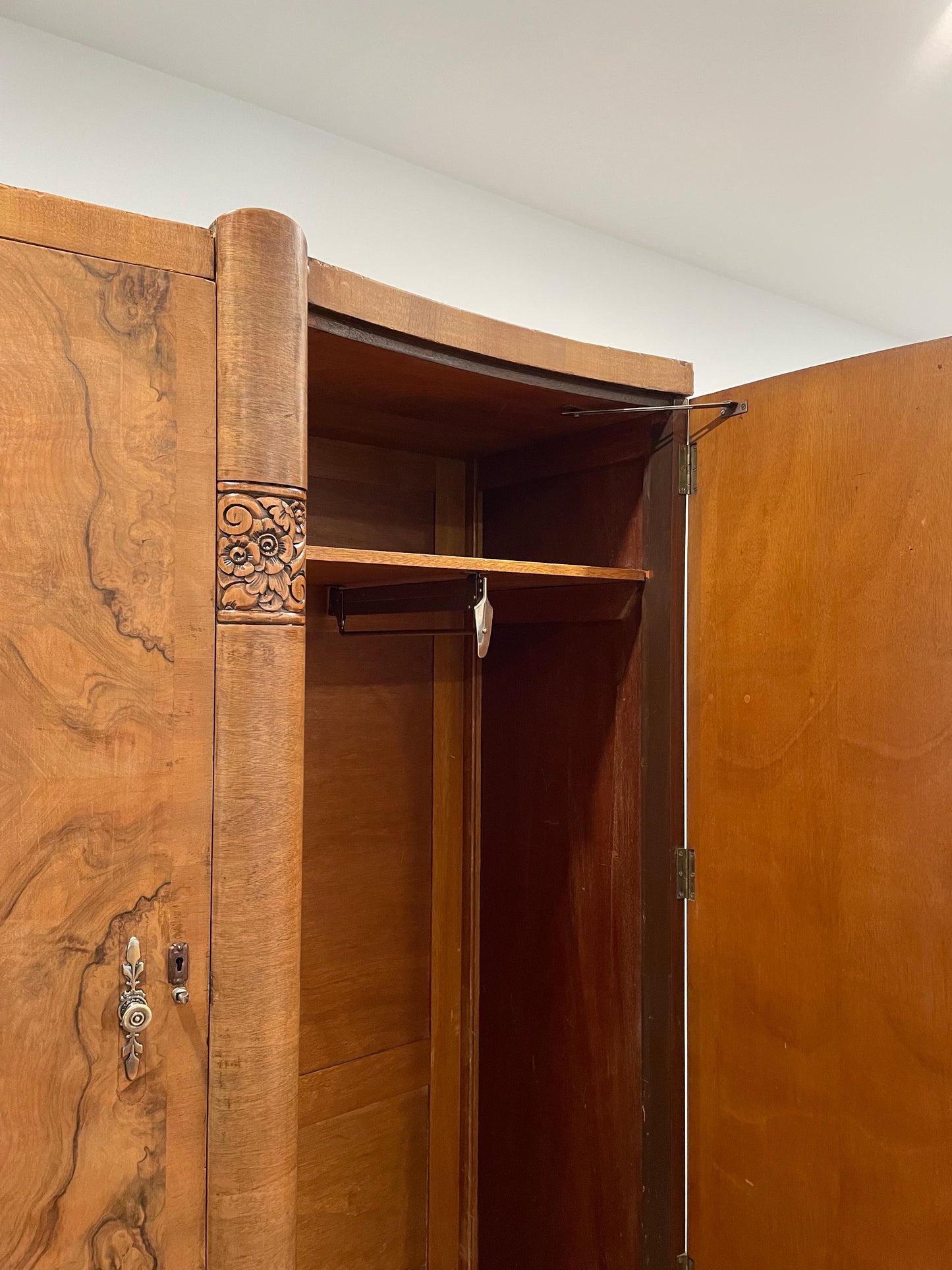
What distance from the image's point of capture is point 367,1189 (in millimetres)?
1720

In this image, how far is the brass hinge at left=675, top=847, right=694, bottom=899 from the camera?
1433 millimetres

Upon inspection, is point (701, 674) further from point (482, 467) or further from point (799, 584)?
point (482, 467)

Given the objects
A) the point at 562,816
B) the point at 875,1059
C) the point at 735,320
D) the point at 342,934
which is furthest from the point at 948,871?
the point at 735,320

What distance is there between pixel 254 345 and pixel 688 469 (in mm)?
762

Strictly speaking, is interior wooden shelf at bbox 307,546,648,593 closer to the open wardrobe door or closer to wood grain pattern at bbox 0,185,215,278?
the open wardrobe door

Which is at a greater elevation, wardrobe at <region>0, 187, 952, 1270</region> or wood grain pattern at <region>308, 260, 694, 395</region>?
wood grain pattern at <region>308, 260, 694, 395</region>

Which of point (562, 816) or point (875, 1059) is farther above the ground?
point (562, 816)

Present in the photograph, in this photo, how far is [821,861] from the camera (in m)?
1.27

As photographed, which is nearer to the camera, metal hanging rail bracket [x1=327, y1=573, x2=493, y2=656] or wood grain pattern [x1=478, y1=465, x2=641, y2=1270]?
metal hanging rail bracket [x1=327, y1=573, x2=493, y2=656]

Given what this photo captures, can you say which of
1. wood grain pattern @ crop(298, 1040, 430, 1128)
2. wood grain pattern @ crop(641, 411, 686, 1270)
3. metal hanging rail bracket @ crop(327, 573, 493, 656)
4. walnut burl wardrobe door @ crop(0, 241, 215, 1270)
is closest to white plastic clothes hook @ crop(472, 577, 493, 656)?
metal hanging rail bracket @ crop(327, 573, 493, 656)

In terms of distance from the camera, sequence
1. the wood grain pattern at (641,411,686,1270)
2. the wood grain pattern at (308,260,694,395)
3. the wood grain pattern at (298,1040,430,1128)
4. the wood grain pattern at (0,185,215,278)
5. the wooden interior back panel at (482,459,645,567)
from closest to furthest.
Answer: the wood grain pattern at (0,185,215,278) < the wood grain pattern at (308,260,694,395) < the wood grain pattern at (641,411,686,1270) < the wooden interior back panel at (482,459,645,567) < the wood grain pattern at (298,1040,430,1128)

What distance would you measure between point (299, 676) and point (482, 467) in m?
0.95

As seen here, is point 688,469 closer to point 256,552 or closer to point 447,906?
point 256,552

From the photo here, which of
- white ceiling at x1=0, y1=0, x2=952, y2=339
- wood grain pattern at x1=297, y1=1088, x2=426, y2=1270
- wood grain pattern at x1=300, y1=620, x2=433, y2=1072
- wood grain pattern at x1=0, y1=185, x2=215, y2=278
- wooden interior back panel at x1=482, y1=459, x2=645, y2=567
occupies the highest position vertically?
white ceiling at x1=0, y1=0, x2=952, y2=339
